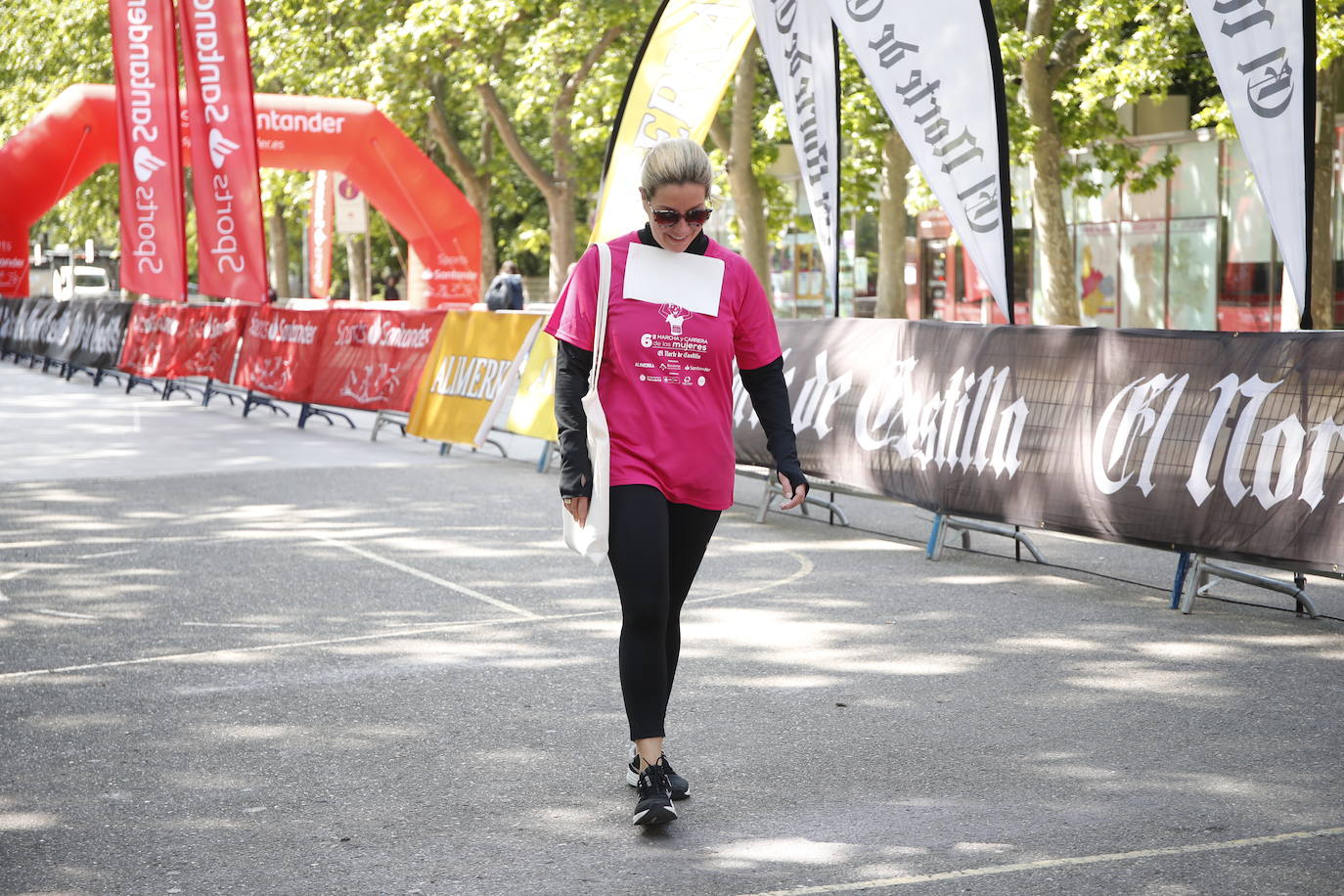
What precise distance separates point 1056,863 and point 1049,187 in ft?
63.4

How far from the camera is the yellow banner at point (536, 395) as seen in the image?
1349cm

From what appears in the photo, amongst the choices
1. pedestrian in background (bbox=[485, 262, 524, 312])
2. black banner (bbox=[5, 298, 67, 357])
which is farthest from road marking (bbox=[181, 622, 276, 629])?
black banner (bbox=[5, 298, 67, 357])

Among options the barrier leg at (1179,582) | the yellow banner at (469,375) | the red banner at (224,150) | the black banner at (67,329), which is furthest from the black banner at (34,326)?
the barrier leg at (1179,582)

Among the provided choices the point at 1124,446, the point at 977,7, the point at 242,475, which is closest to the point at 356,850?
the point at 1124,446

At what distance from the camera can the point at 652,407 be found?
4.60m

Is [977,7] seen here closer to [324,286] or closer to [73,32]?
[324,286]

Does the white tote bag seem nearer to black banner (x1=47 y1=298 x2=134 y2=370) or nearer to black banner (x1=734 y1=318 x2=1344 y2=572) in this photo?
black banner (x1=734 y1=318 x2=1344 y2=572)

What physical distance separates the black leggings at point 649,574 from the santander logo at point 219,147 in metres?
14.0

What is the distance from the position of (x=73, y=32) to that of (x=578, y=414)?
38.4m

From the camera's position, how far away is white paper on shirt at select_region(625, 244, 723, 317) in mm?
4613

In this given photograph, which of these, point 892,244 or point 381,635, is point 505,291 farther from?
point 381,635

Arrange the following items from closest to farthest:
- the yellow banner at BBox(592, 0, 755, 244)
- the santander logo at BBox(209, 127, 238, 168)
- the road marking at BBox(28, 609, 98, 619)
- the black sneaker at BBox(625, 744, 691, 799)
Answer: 1. the black sneaker at BBox(625, 744, 691, 799)
2. the road marking at BBox(28, 609, 98, 619)
3. the yellow banner at BBox(592, 0, 755, 244)
4. the santander logo at BBox(209, 127, 238, 168)

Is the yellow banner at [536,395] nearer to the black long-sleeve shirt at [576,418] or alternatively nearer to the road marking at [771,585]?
the road marking at [771,585]

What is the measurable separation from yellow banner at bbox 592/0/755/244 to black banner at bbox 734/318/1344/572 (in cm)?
333
